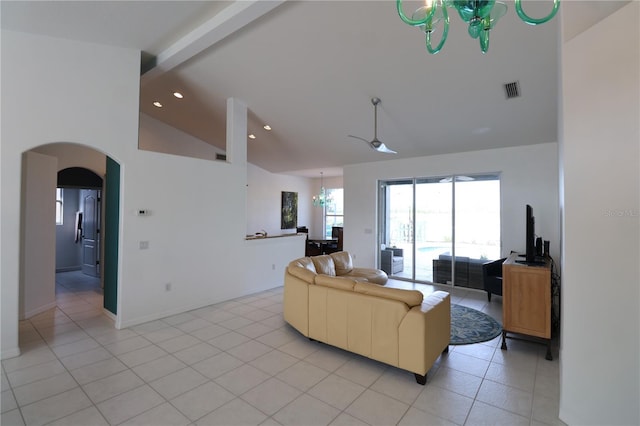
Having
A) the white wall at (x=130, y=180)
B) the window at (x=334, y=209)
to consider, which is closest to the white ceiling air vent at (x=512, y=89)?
the white wall at (x=130, y=180)

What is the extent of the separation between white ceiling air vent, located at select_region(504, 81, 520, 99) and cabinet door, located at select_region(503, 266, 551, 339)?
241 cm

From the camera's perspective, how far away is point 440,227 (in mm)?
6719

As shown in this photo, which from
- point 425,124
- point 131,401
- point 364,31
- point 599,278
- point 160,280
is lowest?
point 131,401

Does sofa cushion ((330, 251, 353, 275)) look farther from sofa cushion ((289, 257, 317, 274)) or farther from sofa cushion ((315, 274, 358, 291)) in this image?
sofa cushion ((315, 274, 358, 291))

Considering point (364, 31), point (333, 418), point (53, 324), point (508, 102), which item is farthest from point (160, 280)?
point (508, 102)

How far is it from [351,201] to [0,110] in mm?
6436

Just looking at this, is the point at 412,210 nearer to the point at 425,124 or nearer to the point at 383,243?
the point at 383,243

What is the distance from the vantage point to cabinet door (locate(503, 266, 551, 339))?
3.27 m

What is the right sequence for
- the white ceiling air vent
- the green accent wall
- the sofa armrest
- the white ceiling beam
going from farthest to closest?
1. the green accent wall
2. the white ceiling air vent
3. the white ceiling beam
4. the sofa armrest

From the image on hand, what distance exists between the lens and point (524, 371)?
306 centimetres

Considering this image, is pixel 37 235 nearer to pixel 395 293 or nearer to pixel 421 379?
pixel 395 293

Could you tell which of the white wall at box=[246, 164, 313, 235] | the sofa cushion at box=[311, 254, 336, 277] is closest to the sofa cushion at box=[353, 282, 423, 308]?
the sofa cushion at box=[311, 254, 336, 277]

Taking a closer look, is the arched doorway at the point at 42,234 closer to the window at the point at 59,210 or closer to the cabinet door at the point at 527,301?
the window at the point at 59,210

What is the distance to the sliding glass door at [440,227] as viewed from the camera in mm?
6148
